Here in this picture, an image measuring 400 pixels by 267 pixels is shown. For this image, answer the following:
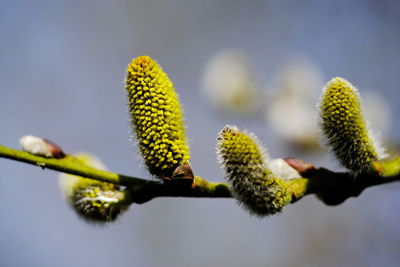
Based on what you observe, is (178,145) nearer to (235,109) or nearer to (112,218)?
(112,218)

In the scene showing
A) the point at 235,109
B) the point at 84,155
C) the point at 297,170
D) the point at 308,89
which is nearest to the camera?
the point at 297,170

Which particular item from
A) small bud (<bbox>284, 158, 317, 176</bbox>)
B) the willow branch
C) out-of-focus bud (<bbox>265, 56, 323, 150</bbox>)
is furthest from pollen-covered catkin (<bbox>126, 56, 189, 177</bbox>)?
out-of-focus bud (<bbox>265, 56, 323, 150</bbox>)

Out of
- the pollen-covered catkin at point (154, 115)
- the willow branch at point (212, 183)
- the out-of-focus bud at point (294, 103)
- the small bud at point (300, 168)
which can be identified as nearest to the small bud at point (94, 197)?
the willow branch at point (212, 183)

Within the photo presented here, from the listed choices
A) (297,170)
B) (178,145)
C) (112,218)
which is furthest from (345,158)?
(112,218)

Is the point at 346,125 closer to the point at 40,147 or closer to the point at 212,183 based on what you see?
the point at 212,183

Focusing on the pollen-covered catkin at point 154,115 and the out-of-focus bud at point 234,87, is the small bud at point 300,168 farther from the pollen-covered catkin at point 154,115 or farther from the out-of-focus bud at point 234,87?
the out-of-focus bud at point 234,87

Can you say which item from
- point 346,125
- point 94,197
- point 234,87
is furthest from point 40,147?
point 234,87
